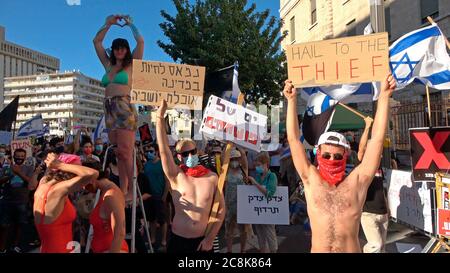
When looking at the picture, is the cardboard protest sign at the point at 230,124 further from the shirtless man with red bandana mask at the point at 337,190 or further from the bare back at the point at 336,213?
the bare back at the point at 336,213

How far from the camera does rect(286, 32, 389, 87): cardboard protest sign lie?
355cm

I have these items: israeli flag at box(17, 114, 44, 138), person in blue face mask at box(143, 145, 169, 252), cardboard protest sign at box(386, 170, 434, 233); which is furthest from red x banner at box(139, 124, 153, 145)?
cardboard protest sign at box(386, 170, 434, 233)

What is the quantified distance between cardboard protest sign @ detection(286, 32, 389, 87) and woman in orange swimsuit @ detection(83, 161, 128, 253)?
6.50ft

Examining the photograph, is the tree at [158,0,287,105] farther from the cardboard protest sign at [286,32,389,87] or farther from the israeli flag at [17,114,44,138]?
the cardboard protest sign at [286,32,389,87]

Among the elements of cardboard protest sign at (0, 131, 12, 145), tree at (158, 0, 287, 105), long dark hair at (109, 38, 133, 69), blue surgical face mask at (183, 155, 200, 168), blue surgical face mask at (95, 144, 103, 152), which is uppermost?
tree at (158, 0, 287, 105)

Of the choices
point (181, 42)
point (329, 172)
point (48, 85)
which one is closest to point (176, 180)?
point (329, 172)

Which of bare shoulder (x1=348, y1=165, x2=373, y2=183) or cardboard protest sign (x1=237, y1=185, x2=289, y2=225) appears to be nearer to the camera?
bare shoulder (x1=348, y1=165, x2=373, y2=183)

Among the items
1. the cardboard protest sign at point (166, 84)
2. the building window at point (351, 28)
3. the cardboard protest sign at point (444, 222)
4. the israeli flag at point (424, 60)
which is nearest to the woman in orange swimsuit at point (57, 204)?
the cardboard protest sign at point (166, 84)

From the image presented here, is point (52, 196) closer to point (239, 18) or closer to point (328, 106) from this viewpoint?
point (328, 106)

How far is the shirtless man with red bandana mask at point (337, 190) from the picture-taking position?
114 inches

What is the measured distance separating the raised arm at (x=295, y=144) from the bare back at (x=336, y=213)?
0.11m

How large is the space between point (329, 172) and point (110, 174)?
3.38 metres

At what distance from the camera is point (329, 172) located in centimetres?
298

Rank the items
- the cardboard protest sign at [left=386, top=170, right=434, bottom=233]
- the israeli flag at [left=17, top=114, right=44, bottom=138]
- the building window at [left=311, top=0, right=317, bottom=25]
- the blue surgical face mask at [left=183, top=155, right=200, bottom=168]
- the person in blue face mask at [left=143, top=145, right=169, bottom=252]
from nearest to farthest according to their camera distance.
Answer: the blue surgical face mask at [left=183, top=155, right=200, bottom=168]
the cardboard protest sign at [left=386, top=170, right=434, bottom=233]
the person in blue face mask at [left=143, top=145, right=169, bottom=252]
the israeli flag at [left=17, top=114, right=44, bottom=138]
the building window at [left=311, top=0, right=317, bottom=25]
